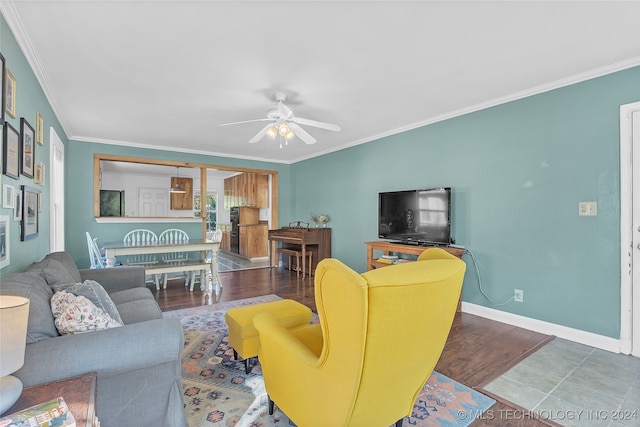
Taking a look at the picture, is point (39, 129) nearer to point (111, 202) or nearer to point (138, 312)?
point (138, 312)

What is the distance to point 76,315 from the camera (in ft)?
4.96

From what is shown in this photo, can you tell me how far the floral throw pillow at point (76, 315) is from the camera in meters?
1.48

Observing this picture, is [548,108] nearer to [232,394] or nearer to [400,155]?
[400,155]

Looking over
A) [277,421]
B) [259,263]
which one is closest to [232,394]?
[277,421]

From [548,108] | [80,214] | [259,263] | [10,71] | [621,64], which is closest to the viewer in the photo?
[10,71]

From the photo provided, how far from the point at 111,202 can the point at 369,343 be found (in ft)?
29.5

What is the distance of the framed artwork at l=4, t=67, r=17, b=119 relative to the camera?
1.77 m

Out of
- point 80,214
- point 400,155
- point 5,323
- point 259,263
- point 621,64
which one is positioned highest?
point 621,64

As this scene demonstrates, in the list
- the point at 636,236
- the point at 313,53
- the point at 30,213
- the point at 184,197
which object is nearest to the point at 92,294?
the point at 30,213

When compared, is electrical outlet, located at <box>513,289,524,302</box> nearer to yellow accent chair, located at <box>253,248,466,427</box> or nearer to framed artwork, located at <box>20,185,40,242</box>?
yellow accent chair, located at <box>253,248,466,427</box>

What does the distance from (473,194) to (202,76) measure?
3.07 meters

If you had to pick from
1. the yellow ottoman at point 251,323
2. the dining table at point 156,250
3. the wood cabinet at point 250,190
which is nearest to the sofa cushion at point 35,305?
the yellow ottoman at point 251,323

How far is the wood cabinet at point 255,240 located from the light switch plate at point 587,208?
250 inches

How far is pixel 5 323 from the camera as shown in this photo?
35.6 inches
